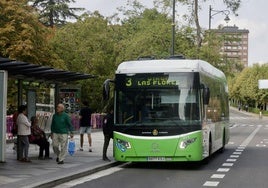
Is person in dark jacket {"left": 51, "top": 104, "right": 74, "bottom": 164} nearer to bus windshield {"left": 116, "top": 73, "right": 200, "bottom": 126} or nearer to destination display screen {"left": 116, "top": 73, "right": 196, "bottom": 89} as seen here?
bus windshield {"left": 116, "top": 73, "right": 200, "bottom": 126}

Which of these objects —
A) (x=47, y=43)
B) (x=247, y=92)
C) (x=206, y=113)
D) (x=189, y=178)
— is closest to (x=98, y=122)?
(x=47, y=43)

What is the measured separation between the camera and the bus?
16.0 m

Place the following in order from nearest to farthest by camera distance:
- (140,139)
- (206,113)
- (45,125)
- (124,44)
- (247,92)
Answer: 1. (140,139)
2. (206,113)
3. (45,125)
4. (124,44)
5. (247,92)

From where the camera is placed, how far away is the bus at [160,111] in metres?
Answer: 16.0

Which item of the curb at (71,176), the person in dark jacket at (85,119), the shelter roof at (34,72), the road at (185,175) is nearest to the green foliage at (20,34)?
the person in dark jacket at (85,119)

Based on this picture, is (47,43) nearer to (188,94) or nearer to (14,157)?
(14,157)

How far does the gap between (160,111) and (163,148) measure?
1014 millimetres

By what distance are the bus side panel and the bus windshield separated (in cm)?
41

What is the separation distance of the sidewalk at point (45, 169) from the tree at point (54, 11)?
44.4 meters

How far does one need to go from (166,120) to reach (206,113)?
1.76 m

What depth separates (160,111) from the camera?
53.4ft

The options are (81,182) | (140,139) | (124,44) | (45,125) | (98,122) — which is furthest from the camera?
(124,44)

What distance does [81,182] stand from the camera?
13453 mm

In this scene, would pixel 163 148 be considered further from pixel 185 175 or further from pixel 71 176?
pixel 71 176
